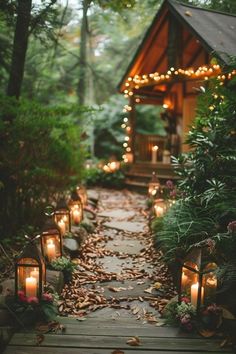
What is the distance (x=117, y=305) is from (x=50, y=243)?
1365 mm

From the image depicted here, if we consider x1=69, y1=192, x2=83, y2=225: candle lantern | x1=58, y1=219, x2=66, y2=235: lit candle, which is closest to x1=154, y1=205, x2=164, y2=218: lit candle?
x1=69, y1=192, x2=83, y2=225: candle lantern

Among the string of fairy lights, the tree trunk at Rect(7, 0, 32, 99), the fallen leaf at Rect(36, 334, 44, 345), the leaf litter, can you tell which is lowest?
the leaf litter

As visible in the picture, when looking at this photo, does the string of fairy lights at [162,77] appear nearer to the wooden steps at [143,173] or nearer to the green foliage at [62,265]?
the wooden steps at [143,173]

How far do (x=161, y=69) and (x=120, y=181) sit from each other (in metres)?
5.19

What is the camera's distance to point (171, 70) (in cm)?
1189

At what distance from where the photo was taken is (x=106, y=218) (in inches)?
392

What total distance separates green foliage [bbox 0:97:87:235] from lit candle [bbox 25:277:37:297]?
2417 mm

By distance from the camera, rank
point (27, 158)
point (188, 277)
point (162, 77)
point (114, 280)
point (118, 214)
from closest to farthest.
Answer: point (188, 277), point (114, 280), point (27, 158), point (118, 214), point (162, 77)

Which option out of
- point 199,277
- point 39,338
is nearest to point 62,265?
point 39,338

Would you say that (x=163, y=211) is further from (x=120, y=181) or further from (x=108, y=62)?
(x=108, y=62)

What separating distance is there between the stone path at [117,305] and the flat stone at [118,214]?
144cm

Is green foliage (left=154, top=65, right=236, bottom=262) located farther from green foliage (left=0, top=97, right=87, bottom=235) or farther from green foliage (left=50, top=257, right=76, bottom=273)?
green foliage (left=0, top=97, right=87, bottom=235)

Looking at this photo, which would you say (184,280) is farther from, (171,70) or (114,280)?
(171,70)

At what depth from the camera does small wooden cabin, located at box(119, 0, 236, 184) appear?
1037 centimetres
